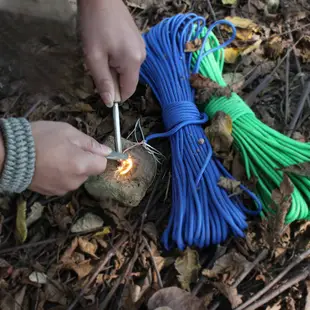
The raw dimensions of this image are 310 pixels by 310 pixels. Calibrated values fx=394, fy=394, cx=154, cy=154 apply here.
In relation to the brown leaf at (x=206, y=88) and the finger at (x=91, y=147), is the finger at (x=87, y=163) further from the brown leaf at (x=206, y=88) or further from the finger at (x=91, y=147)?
the brown leaf at (x=206, y=88)

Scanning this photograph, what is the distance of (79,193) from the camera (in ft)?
4.17

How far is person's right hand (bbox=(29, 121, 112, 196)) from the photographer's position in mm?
971

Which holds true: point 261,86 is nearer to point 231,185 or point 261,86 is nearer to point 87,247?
point 231,185

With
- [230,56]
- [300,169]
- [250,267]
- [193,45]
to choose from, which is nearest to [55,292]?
[250,267]

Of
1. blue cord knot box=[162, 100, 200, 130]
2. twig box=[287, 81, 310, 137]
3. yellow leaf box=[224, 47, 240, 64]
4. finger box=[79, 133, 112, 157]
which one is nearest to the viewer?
finger box=[79, 133, 112, 157]

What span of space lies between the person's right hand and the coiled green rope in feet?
1.48

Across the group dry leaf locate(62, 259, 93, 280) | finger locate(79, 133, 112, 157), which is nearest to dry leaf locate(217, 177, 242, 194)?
finger locate(79, 133, 112, 157)

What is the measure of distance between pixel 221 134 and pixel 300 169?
25 centimetres

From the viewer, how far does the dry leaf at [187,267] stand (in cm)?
112

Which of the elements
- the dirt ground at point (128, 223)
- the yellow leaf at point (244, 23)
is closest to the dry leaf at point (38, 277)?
the dirt ground at point (128, 223)

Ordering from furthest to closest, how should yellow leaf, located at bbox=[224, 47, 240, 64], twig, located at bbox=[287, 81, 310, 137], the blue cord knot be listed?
1. yellow leaf, located at bbox=[224, 47, 240, 64]
2. twig, located at bbox=[287, 81, 310, 137]
3. the blue cord knot

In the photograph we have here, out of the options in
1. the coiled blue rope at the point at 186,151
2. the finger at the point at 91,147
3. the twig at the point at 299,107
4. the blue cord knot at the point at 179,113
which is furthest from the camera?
the twig at the point at 299,107

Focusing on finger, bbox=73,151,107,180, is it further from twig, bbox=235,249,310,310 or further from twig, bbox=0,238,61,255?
twig, bbox=235,249,310,310

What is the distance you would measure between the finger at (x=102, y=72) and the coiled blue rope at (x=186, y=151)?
221 millimetres
